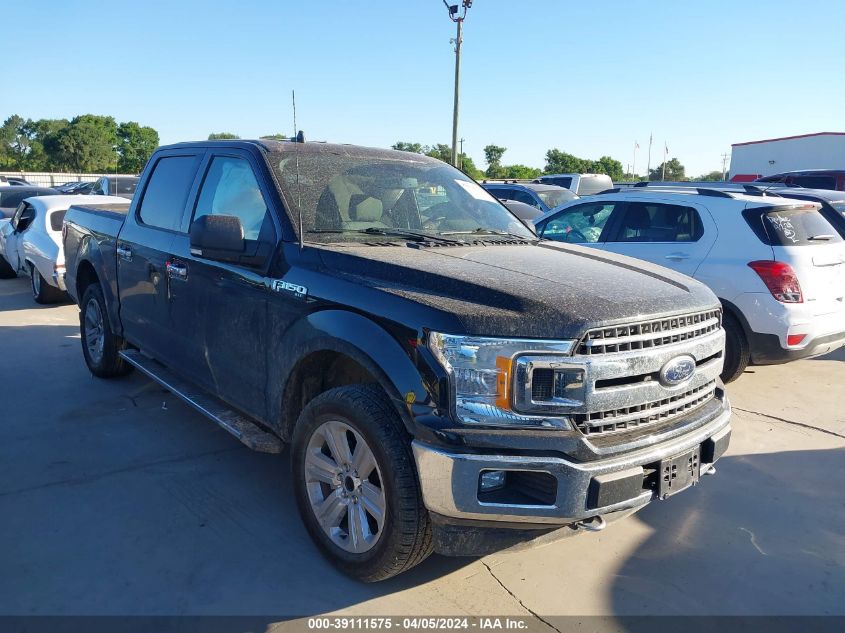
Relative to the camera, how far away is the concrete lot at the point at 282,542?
2982 mm

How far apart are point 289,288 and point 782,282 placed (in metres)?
4.21

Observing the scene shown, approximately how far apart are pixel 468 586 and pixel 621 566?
2.56 feet

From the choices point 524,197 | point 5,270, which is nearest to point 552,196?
point 524,197

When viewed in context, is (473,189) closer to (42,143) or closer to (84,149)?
(84,149)

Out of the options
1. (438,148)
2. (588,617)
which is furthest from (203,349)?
(438,148)

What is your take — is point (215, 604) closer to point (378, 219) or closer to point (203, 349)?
point (203, 349)

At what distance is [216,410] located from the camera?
13.2ft

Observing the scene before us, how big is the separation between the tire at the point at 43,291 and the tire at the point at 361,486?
8.04 m

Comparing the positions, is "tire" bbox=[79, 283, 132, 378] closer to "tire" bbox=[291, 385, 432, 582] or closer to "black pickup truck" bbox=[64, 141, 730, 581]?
"black pickup truck" bbox=[64, 141, 730, 581]

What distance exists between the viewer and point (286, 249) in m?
3.47

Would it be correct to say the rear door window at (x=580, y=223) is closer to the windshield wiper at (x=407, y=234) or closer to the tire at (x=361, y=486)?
the windshield wiper at (x=407, y=234)

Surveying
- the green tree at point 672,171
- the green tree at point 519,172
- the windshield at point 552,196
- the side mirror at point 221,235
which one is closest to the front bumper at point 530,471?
the side mirror at point 221,235

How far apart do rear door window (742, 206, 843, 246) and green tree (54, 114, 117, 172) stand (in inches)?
3119

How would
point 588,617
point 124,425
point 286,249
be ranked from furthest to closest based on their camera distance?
point 124,425, point 286,249, point 588,617
